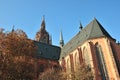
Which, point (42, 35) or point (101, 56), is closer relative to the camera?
point (101, 56)

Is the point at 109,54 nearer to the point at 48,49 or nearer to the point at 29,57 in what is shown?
the point at 29,57

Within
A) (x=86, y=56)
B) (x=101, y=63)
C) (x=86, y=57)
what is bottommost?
(x=101, y=63)

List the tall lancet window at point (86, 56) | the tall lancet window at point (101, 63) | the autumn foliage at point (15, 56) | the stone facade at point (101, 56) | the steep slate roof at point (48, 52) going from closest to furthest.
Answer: the autumn foliage at point (15, 56) → the stone facade at point (101, 56) → the tall lancet window at point (101, 63) → the tall lancet window at point (86, 56) → the steep slate roof at point (48, 52)

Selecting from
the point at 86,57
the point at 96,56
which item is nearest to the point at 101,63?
the point at 96,56

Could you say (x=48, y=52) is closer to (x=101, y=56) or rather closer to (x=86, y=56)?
(x=86, y=56)

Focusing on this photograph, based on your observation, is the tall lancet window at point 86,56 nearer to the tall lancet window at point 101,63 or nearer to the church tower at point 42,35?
the tall lancet window at point 101,63

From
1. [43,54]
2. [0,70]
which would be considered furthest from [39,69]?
[0,70]

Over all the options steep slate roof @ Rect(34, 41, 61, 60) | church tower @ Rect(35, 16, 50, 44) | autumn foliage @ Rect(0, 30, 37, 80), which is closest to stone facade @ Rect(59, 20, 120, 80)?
steep slate roof @ Rect(34, 41, 61, 60)

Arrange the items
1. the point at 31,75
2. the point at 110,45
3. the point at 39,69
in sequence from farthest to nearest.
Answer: the point at 39,69, the point at 110,45, the point at 31,75

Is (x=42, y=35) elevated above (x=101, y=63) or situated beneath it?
elevated above

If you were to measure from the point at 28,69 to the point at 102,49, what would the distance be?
1263 cm

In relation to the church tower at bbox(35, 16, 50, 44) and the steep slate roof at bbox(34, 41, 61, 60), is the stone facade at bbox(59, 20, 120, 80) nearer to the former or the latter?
the steep slate roof at bbox(34, 41, 61, 60)

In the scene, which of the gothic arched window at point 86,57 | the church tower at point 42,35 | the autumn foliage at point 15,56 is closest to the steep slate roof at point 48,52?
the church tower at point 42,35

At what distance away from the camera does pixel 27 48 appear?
15.7 metres
